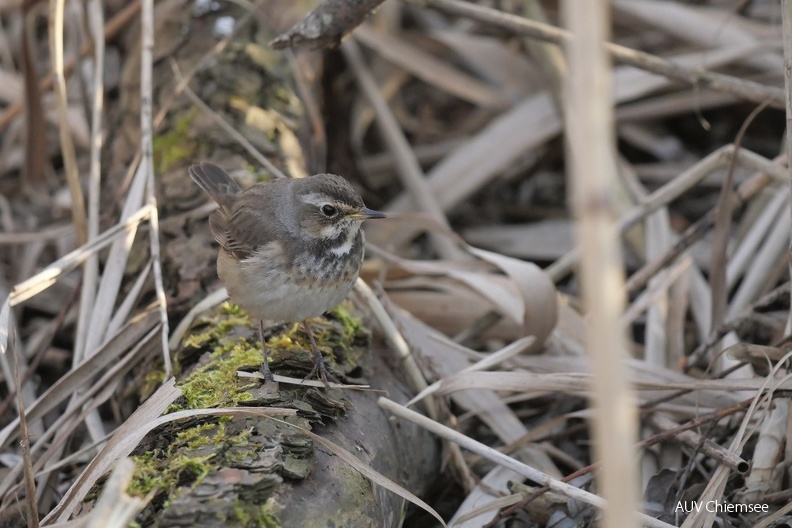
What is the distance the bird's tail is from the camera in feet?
13.6

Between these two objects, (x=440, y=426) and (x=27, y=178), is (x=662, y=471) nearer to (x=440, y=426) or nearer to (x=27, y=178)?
(x=440, y=426)

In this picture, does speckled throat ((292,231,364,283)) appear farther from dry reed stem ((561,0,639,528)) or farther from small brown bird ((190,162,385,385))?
dry reed stem ((561,0,639,528))

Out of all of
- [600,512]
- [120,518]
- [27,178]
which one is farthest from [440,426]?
[27,178]

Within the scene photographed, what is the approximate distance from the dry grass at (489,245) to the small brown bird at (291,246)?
362 mm

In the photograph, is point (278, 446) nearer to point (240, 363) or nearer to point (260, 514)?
point (260, 514)

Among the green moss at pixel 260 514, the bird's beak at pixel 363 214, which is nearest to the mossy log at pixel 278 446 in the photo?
the green moss at pixel 260 514

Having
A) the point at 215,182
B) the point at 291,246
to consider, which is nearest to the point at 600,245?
the point at 291,246

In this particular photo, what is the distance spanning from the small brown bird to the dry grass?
1.19 feet

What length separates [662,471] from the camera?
353cm

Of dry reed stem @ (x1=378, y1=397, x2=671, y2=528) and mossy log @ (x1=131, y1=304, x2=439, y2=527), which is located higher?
mossy log @ (x1=131, y1=304, x2=439, y2=527)

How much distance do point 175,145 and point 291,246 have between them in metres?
1.43

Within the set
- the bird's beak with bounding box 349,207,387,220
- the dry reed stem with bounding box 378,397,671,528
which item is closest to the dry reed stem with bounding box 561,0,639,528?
the dry reed stem with bounding box 378,397,671,528

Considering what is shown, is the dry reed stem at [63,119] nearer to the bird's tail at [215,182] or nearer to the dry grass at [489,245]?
the dry grass at [489,245]

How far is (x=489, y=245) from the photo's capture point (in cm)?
614
